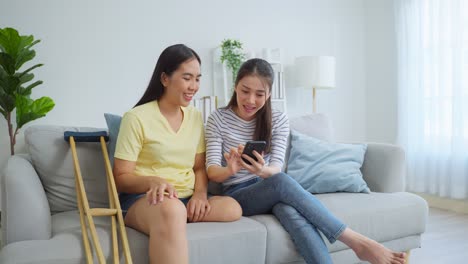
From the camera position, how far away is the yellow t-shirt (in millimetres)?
1490

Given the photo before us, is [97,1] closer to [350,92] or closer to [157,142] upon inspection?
[157,142]

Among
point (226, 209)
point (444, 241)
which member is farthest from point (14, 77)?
point (444, 241)

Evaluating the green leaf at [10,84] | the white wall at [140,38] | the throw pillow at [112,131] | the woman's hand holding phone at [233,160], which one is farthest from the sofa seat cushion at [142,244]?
the white wall at [140,38]

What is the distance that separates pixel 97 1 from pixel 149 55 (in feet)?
1.92

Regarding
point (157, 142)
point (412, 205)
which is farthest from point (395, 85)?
point (157, 142)

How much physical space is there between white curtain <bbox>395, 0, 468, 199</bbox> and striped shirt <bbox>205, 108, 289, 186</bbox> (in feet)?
7.42

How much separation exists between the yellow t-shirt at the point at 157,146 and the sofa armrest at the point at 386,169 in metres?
1.07

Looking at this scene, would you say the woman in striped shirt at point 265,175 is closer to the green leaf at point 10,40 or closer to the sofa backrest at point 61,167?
the sofa backrest at point 61,167

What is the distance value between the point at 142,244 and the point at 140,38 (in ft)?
7.73

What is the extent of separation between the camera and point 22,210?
1349 millimetres

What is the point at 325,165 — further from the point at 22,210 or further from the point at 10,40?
the point at 10,40

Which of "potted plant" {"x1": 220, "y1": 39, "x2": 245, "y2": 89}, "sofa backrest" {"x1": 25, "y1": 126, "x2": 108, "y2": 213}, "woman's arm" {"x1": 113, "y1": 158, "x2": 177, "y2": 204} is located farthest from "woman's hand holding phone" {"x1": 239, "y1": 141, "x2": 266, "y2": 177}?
"potted plant" {"x1": 220, "y1": 39, "x2": 245, "y2": 89}

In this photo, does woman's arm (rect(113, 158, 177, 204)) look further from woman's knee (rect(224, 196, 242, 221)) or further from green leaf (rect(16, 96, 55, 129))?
green leaf (rect(16, 96, 55, 129))

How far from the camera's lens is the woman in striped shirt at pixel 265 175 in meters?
1.50
